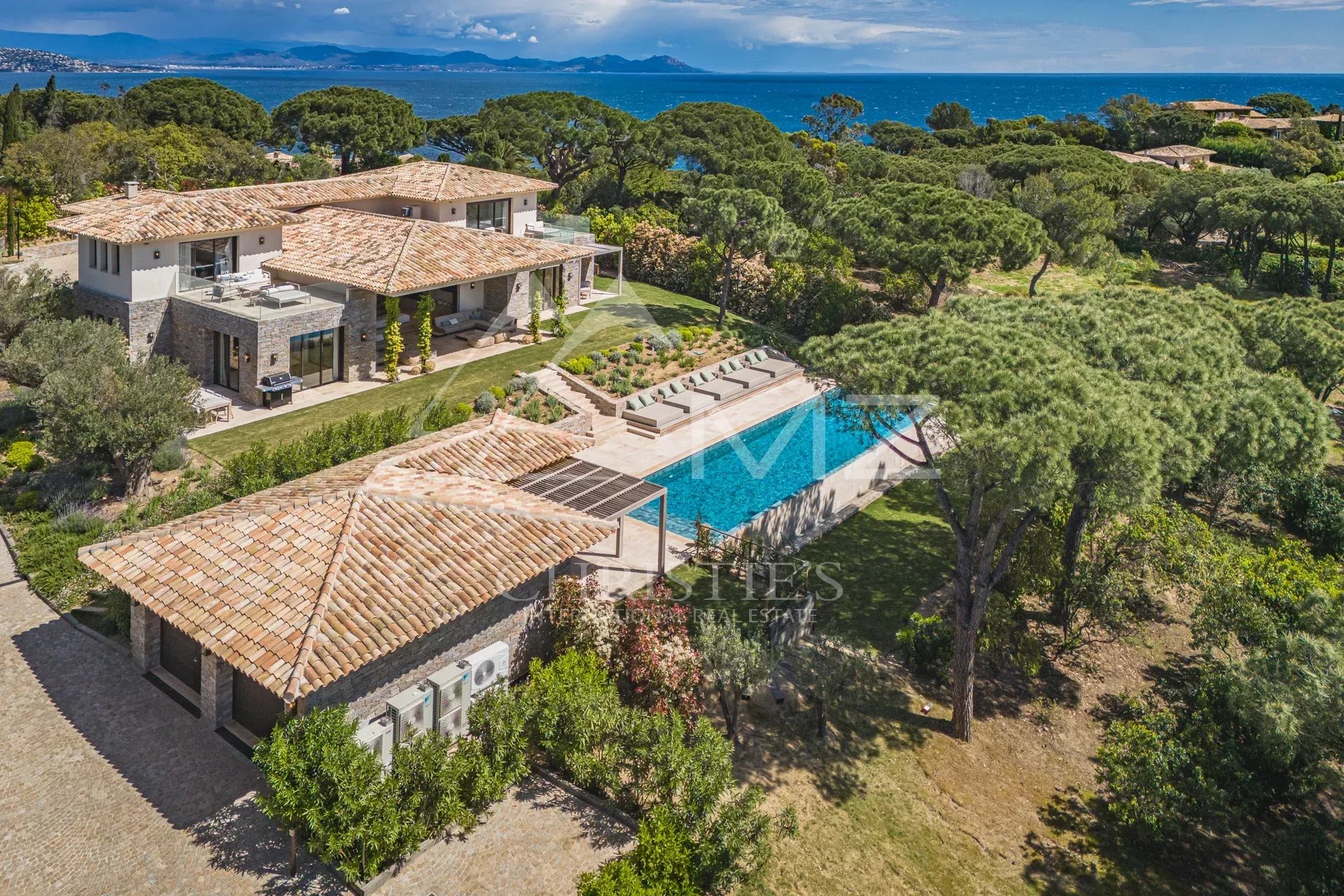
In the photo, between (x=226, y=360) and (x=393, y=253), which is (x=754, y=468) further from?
(x=226, y=360)

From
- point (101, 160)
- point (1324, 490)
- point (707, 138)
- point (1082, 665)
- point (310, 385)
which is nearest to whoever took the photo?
point (1082, 665)

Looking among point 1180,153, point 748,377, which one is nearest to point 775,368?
point 748,377

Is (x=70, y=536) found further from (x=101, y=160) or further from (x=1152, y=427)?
(x=101, y=160)

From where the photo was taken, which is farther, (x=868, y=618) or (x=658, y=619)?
(x=868, y=618)

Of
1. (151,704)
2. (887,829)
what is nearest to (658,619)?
(887,829)

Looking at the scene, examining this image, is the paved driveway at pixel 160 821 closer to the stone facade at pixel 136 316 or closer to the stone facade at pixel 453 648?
the stone facade at pixel 453 648

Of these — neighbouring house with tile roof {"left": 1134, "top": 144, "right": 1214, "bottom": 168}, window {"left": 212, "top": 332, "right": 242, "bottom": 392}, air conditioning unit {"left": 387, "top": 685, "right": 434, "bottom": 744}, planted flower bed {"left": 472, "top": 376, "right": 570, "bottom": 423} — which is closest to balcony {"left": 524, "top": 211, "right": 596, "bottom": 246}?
planted flower bed {"left": 472, "top": 376, "right": 570, "bottom": 423}

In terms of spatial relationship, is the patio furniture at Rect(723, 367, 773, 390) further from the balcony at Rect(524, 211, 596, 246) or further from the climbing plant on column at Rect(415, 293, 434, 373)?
the balcony at Rect(524, 211, 596, 246)
